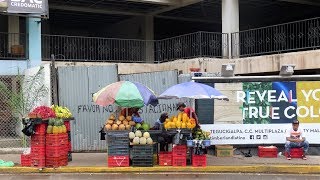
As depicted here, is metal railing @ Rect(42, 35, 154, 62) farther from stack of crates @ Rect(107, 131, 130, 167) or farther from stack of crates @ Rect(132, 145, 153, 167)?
stack of crates @ Rect(132, 145, 153, 167)

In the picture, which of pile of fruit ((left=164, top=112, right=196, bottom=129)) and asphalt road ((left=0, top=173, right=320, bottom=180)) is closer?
asphalt road ((left=0, top=173, right=320, bottom=180))

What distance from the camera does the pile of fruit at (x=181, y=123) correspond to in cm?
1074

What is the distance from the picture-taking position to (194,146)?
35.0 feet

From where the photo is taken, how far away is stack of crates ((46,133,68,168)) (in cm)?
1059

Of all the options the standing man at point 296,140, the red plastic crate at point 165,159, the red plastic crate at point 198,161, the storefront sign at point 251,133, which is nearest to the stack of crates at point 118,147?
the red plastic crate at point 165,159

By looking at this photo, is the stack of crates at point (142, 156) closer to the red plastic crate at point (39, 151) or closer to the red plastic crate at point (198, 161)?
the red plastic crate at point (198, 161)

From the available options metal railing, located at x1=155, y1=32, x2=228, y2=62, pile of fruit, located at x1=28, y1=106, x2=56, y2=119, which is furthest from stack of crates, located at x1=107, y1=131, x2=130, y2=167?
metal railing, located at x1=155, y1=32, x2=228, y2=62

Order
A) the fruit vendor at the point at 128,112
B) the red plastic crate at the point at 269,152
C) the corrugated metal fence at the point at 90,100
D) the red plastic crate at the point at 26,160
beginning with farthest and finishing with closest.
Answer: the corrugated metal fence at the point at 90,100, the red plastic crate at the point at 269,152, the fruit vendor at the point at 128,112, the red plastic crate at the point at 26,160

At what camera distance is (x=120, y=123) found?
430 inches

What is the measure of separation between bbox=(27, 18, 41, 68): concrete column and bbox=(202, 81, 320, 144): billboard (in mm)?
7419

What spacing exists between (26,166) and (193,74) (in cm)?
500

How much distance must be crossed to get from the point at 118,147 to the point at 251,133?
13.4ft

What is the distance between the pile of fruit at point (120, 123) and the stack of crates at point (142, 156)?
0.54 metres

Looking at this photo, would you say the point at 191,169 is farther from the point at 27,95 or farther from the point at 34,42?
the point at 34,42
